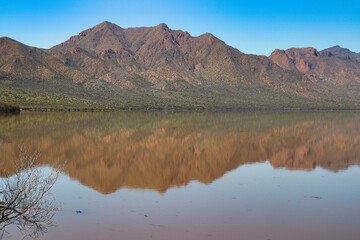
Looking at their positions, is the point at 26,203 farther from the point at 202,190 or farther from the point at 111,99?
the point at 111,99

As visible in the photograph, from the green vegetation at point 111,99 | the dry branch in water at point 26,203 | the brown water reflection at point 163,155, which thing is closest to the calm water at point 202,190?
the brown water reflection at point 163,155

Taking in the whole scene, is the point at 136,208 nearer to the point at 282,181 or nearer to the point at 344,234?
the point at 344,234

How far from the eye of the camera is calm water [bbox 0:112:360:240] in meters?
12.6

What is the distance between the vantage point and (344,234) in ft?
40.1

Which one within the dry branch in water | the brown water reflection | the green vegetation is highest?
the green vegetation

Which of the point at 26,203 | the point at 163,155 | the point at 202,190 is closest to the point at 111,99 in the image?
the point at 163,155

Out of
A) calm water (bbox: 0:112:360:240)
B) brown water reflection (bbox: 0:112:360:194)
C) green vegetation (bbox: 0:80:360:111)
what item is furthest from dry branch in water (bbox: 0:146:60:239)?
green vegetation (bbox: 0:80:360:111)

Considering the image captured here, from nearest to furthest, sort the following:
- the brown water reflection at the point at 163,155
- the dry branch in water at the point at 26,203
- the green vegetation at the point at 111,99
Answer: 1. the dry branch in water at the point at 26,203
2. the brown water reflection at the point at 163,155
3. the green vegetation at the point at 111,99

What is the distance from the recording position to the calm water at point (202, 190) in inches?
497

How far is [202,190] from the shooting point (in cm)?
1855

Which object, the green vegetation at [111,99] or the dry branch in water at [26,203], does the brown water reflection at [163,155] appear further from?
the green vegetation at [111,99]

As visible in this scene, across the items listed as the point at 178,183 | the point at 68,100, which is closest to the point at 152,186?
the point at 178,183

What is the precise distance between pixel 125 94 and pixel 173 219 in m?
172

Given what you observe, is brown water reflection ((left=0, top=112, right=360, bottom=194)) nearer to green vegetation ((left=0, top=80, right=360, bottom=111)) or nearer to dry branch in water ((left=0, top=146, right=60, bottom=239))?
dry branch in water ((left=0, top=146, right=60, bottom=239))
